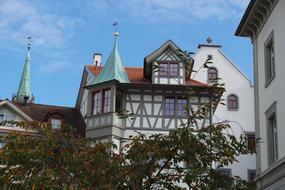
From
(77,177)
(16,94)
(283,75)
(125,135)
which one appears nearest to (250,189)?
(77,177)

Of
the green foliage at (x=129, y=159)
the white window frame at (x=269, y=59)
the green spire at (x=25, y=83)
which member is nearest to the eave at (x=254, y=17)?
the white window frame at (x=269, y=59)

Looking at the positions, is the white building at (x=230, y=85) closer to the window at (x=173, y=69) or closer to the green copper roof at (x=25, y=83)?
the window at (x=173, y=69)

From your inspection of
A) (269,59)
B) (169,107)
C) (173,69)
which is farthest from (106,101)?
(269,59)

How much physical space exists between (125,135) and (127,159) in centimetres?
1977

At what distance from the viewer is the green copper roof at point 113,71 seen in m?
36.7

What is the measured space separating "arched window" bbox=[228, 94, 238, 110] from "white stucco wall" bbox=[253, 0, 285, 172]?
19.6 metres

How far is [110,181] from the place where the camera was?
47.4ft

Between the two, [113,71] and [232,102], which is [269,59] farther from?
[232,102]

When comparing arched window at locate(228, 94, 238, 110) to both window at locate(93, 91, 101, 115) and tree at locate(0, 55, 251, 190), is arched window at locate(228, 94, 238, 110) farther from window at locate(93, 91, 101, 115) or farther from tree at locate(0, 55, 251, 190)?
tree at locate(0, 55, 251, 190)

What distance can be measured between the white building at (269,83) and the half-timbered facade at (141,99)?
33.9 feet

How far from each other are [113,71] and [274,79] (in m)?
16.5

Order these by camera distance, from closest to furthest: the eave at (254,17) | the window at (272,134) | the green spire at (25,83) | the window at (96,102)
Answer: the window at (272,134), the eave at (254,17), the window at (96,102), the green spire at (25,83)

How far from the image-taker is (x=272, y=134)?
22281 millimetres

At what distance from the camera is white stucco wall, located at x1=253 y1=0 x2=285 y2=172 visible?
20.8 metres
